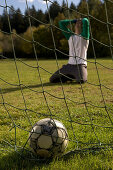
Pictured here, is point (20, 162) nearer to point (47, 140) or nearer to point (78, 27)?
point (47, 140)

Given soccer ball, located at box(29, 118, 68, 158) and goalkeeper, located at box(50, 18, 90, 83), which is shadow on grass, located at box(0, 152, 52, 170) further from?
goalkeeper, located at box(50, 18, 90, 83)

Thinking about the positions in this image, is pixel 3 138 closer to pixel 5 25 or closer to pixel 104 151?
pixel 104 151

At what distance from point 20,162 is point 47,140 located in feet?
0.94

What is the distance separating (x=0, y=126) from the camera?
2658mm

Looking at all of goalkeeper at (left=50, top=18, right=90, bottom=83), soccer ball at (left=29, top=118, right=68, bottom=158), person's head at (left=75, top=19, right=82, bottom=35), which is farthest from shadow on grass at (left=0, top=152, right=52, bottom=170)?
person's head at (left=75, top=19, right=82, bottom=35)

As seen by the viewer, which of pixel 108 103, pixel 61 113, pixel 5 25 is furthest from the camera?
pixel 5 25

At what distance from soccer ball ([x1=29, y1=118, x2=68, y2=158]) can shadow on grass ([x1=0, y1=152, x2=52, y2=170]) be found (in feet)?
0.23

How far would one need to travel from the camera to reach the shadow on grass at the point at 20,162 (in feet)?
5.58

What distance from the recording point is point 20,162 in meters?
1.77

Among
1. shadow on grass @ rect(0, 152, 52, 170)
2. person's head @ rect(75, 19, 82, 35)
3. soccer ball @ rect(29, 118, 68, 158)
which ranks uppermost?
person's head @ rect(75, 19, 82, 35)

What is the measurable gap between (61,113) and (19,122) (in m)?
0.68

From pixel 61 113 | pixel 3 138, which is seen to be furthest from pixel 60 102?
pixel 3 138

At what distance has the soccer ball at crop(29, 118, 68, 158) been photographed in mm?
1790

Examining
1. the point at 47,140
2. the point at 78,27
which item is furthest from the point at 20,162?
the point at 78,27
